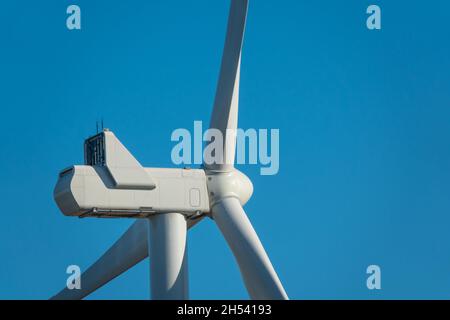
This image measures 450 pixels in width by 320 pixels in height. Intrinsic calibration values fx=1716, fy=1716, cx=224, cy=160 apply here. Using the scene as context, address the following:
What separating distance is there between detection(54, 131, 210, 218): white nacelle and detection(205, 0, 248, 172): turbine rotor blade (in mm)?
1537

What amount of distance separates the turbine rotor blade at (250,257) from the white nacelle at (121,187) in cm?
112

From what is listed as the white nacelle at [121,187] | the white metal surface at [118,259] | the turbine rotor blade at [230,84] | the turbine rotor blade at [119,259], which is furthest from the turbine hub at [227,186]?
the white metal surface at [118,259]

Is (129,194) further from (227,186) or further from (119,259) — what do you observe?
(227,186)

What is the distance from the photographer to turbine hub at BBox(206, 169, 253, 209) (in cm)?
5716

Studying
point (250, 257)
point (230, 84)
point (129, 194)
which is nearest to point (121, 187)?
point (129, 194)

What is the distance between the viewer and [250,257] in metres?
55.3

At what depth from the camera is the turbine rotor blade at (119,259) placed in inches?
2282

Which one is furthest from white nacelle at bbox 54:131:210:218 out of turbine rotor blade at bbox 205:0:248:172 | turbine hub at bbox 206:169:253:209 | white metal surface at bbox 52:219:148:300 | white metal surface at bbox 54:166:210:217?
white metal surface at bbox 52:219:148:300

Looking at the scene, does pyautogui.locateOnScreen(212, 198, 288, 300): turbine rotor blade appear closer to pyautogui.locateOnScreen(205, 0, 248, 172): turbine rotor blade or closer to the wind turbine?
the wind turbine

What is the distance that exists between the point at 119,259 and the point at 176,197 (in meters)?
3.37
